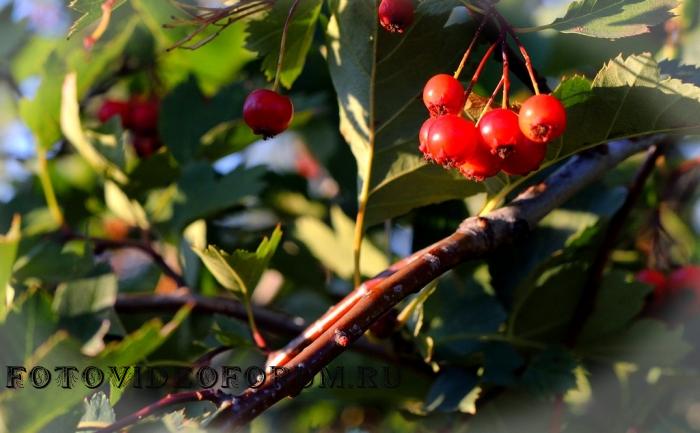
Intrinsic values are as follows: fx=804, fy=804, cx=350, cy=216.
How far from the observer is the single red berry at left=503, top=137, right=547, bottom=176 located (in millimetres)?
868

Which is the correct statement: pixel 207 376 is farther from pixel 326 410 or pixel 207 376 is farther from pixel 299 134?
pixel 299 134

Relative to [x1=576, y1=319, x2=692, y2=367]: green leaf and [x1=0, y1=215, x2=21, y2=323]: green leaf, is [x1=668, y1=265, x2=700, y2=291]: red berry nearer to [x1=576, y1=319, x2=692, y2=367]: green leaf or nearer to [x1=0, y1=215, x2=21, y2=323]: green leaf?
[x1=576, y1=319, x2=692, y2=367]: green leaf

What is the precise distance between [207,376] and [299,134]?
1.14 metres

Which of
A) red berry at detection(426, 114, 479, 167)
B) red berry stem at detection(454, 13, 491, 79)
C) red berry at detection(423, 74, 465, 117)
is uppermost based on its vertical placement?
red berry stem at detection(454, 13, 491, 79)

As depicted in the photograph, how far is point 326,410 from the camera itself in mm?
1497

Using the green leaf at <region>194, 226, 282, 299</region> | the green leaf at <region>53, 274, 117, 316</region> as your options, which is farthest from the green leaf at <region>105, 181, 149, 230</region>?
the green leaf at <region>194, 226, 282, 299</region>

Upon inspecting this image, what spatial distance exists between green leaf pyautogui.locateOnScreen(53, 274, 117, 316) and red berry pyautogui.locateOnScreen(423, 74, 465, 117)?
1.84 ft

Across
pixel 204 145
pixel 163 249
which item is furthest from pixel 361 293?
pixel 163 249

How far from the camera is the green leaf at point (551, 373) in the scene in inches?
45.1

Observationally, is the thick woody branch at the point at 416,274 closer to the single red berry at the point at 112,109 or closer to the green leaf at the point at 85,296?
the green leaf at the point at 85,296

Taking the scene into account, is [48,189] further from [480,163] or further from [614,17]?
[614,17]

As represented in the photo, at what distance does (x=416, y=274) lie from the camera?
84cm

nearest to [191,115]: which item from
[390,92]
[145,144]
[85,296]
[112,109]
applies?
[145,144]

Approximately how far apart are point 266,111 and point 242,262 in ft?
0.62
